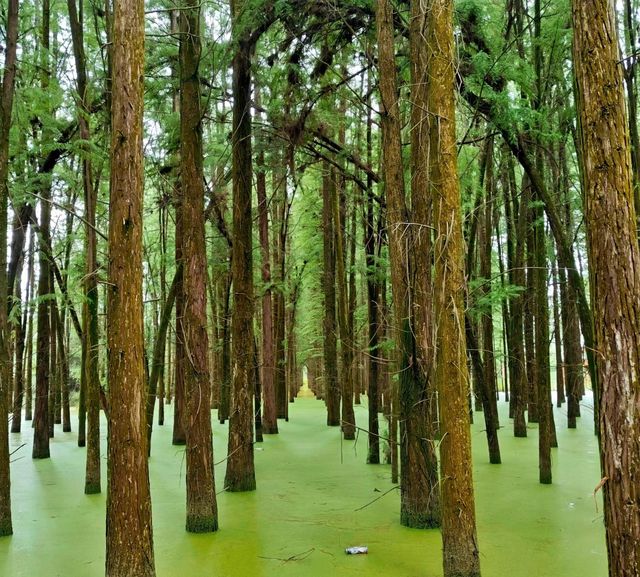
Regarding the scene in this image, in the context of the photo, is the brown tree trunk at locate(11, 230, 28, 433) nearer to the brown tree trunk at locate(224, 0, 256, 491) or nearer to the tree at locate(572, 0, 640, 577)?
the brown tree trunk at locate(224, 0, 256, 491)

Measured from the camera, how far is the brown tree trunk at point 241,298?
799 cm

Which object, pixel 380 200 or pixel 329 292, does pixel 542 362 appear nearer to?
pixel 380 200

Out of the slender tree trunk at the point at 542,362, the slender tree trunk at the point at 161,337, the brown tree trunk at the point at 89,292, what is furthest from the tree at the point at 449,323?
the slender tree trunk at the point at 161,337

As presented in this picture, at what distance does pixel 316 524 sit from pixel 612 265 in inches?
177

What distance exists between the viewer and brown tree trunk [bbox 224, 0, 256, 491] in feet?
26.2

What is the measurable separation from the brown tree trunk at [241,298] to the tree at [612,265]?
5.11 m

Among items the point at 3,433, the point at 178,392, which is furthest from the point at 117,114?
the point at 178,392

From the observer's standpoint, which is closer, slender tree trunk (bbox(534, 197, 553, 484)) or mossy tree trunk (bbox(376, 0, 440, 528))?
mossy tree trunk (bbox(376, 0, 440, 528))

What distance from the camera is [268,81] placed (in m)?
8.55

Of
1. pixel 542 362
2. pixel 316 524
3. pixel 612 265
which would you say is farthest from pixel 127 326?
pixel 542 362

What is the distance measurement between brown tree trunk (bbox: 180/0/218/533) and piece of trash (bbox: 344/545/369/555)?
154 centimetres

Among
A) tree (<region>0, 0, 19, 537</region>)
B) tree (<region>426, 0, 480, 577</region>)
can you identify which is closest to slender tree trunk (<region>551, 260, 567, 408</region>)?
tree (<region>426, 0, 480, 577</region>)

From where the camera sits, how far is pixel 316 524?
6590mm

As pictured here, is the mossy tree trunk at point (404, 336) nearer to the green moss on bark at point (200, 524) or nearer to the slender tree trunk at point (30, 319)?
the green moss on bark at point (200, 524)
